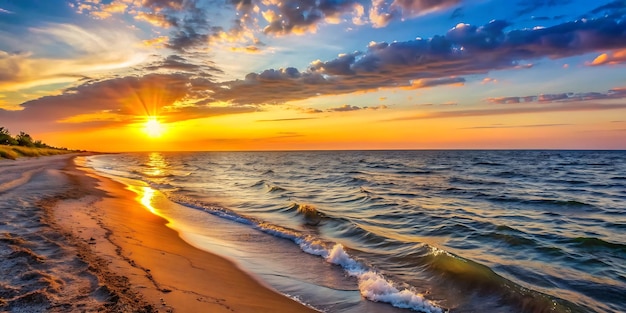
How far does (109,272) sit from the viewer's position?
660 cm

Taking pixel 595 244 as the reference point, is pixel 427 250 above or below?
above

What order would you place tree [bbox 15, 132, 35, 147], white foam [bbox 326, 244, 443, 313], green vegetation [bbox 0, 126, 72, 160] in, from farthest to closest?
tree [bbox 15, 132, 35, 147] → green vegetation [bbox 0, 126, 72, 160] → white foam [bbox 326, 244, 443, 313]

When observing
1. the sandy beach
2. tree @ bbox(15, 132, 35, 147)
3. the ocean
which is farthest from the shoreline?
tree @ bbox(15, 132, 35, 147)

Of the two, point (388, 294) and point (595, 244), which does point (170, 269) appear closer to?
point (388, 294)

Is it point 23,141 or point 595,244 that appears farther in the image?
point 23,141

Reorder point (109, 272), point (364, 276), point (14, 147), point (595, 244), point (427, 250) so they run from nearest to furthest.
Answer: point (109, 272)
point (364, 276)
point (427, 250)
point (595, 244)
point (14, 147)

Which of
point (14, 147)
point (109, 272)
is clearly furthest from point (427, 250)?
point (14, 147)

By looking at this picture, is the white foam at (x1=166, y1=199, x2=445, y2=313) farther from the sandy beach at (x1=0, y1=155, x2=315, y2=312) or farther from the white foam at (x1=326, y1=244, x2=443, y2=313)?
the sandy beach at (x1=0, y1=155, x2=315, y2=312)

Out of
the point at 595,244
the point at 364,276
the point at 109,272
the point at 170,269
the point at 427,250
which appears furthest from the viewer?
the point at 595,244

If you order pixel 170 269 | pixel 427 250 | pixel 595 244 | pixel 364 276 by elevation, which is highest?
pixel 170 269

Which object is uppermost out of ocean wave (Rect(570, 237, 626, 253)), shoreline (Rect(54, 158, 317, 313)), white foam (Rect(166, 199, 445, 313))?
shoreline (Rect(54, 158, 317, 313))

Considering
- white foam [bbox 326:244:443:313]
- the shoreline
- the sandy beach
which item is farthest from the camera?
white foam [bbox 326:244:443:313]

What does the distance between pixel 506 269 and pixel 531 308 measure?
99.0 inches

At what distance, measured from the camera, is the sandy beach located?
17.6 ft
